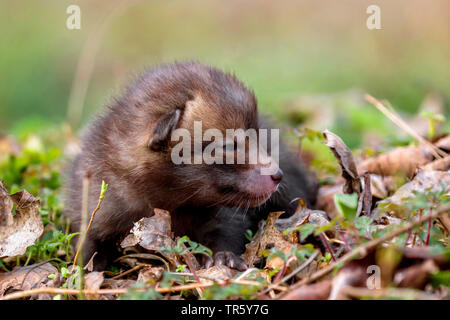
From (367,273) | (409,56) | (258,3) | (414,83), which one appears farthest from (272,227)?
(258,3)

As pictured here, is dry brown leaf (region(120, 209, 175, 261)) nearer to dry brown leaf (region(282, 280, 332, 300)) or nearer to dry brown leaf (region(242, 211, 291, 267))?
dry brown leaf (region(242, 211, 291, 267))

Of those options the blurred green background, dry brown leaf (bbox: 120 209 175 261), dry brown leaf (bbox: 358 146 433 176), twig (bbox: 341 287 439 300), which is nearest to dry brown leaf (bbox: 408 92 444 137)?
the blurred green background

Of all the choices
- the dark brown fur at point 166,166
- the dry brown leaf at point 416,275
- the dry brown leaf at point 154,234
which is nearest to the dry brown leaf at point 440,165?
the dark brown fur at point 166,166

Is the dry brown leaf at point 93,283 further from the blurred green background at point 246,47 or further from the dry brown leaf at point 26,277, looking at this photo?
the blurred green background at point 246,47

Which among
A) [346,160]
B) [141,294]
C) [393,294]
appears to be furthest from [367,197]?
[141,294]

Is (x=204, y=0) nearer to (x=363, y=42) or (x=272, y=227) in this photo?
(x=363, y=42)

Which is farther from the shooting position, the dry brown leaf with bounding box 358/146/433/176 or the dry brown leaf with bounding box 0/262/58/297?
the dry brown leaf with bounding box 358/146/433/176

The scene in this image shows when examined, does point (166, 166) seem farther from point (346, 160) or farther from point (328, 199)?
point (328, 199)
